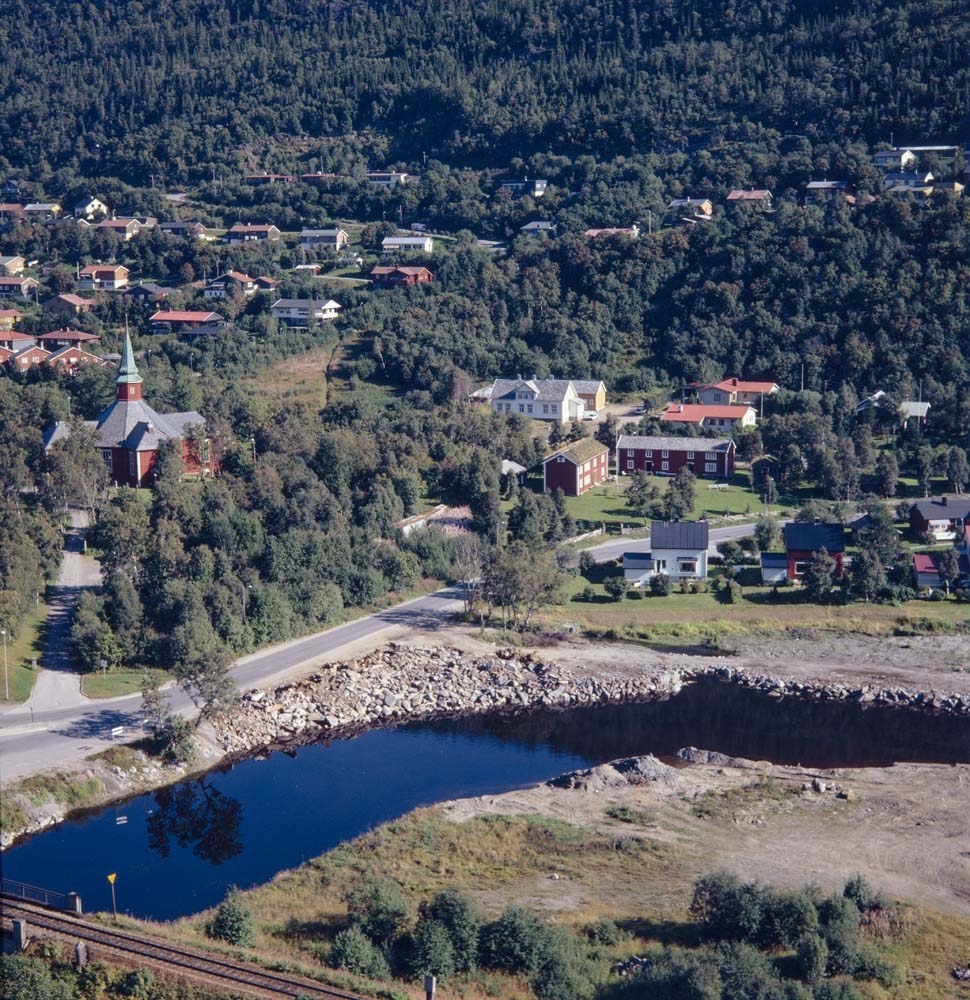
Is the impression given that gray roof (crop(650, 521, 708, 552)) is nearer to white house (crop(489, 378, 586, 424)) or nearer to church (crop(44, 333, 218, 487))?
white house (crop(489, 378, 586, 424))

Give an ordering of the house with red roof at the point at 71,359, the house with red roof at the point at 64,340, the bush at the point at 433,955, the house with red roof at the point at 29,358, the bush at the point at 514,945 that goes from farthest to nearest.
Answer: the house with red roof at the point at 64,340 < the house with red roof at the point at 29,358 < the house with red roof at the point at 71,359 < the bush at the point at 514,945 < the bush at the point at 433,955

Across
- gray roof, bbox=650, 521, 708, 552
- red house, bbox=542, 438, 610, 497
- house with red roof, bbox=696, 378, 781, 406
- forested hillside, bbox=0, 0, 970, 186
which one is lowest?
gray roof, bbox=650, 521, 708, 552

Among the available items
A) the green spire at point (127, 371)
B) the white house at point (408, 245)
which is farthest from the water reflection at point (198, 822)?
the white house at point (408, 245)

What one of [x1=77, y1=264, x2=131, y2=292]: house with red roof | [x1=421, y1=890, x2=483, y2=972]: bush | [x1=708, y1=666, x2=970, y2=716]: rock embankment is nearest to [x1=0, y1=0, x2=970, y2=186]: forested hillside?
[x1=77, y1=264, x2=131, y2=292]: house with red roof

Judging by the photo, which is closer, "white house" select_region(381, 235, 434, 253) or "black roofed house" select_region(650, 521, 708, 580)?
"black roofed house" select_region(650, 521, 708, 580)

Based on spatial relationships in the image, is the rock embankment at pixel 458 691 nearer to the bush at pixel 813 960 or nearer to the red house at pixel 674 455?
the bush at pixel 813 960

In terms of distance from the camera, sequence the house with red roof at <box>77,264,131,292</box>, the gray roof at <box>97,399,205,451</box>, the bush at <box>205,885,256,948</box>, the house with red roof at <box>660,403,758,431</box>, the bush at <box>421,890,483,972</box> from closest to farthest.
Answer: the bush at <box>421,890,483,972</box> → the bush at <box>205,885,256,948</box> → the gray roof at <box>97,399,205,451</box> → the house with red roof at <box>660,403,758,431</box> → the house with red roof at <box>77,264,131,292</box>
